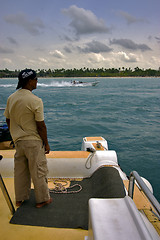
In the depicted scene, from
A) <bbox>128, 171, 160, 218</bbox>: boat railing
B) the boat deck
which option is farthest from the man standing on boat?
<bbox>128, 171, 160, 218</bbox>: boat railing

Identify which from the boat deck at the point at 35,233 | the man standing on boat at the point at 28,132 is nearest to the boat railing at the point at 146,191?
the boat deck at the point at 35,233

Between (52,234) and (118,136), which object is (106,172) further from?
(118,136)

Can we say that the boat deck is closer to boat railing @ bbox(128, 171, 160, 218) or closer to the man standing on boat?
the man standing on boat

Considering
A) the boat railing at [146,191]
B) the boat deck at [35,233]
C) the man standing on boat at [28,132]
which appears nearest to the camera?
the boat railing at [146,191]

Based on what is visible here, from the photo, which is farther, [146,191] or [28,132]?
[28,132]

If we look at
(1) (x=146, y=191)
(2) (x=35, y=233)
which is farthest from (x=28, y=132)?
(1) (x=146, y=191)

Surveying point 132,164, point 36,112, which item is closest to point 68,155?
point 36,112

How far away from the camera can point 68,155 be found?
3457 millimetres

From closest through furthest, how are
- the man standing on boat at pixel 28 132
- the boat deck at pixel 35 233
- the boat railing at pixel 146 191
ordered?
the boat railing at pixel 146 191 < the boat deck at pixel 35 233 < the man standing on boat at pixel 28 132

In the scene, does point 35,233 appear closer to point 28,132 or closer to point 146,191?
point 28,132

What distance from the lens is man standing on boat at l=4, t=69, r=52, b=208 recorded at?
6.81 feet

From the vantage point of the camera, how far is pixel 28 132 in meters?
2.15

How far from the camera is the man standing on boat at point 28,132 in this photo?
2074 millimetres

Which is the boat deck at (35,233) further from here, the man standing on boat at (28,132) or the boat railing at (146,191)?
the boat railing at (146,191)
